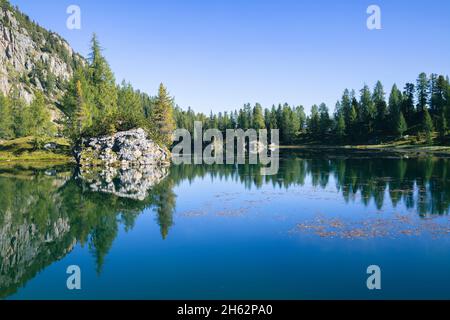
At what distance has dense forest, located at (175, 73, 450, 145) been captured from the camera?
128m

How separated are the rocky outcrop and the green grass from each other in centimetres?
1242

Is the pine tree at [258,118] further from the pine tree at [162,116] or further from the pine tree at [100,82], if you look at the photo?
the pine tree at [100,82]

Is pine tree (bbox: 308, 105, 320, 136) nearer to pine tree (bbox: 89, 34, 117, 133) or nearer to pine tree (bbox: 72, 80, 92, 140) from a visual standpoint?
pine tree (bbox: 89, 34, 117, 133)

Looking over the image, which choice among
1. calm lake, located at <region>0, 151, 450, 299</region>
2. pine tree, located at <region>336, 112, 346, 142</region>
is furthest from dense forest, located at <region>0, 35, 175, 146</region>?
pine tree, located at <region>336, 112, 346, 142</region>

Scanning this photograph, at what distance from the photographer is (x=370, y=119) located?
14912 centimetres

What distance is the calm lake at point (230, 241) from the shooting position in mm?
18469

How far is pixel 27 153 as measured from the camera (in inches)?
3922

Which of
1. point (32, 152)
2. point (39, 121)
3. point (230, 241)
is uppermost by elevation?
point (39, 121)

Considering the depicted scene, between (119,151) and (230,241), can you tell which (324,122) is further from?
(230,241)

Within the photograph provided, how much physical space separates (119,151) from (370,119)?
10548cm

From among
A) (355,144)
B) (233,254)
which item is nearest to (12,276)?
(233,254)

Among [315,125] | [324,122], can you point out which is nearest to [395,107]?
[324,122]

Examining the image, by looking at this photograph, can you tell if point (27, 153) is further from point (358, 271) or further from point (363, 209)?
point (358, 271)

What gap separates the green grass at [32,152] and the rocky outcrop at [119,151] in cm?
1242
